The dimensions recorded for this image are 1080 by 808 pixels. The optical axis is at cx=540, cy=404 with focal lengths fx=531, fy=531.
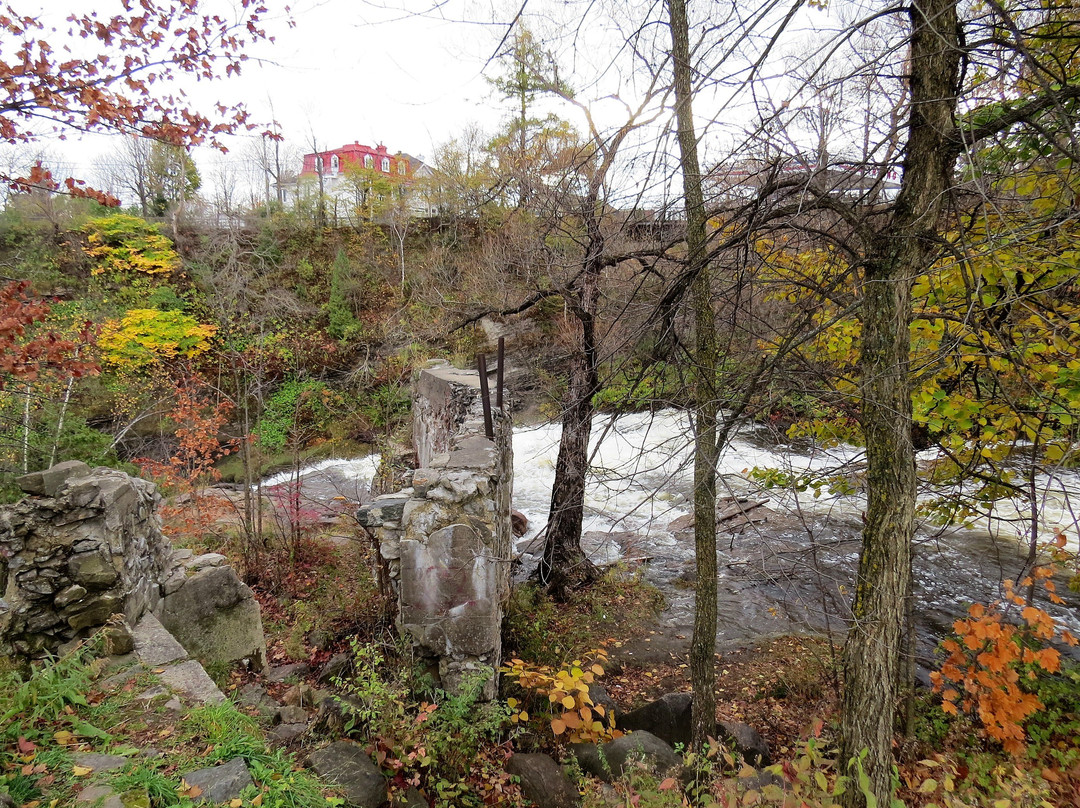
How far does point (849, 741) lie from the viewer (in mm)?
2787

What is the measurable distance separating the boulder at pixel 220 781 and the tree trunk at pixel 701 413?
3.02m

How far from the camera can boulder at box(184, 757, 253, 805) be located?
2340 millimetres

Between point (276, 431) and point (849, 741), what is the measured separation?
15539 mm

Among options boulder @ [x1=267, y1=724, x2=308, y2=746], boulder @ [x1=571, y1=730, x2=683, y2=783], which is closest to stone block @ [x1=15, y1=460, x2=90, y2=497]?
boulder @ [x1=267, y1=724, x2=308, y2=746]

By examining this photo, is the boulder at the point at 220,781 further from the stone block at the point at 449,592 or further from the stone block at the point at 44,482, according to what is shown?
the stone block at the point at 44,482

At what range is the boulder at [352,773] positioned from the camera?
122 inches

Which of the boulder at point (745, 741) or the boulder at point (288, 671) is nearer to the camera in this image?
the boulder at point (745, 741)

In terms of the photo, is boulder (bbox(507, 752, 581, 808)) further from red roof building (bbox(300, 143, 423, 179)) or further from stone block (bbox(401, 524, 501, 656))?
red roof building (bbox(300, 143, 423, 179))

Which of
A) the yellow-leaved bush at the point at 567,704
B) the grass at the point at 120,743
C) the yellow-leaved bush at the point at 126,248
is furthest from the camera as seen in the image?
the yellow-leaved bush at the point at 126,248

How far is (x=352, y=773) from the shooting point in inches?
126

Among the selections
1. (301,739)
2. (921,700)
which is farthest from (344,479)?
(921,700)

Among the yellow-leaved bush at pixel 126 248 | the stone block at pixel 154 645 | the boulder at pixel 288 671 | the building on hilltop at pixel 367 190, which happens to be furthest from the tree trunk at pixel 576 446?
the yellow-leaved bush at pixel 126 248

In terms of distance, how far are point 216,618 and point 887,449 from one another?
18.4 feet

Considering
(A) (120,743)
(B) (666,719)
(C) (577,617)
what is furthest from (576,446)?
(A) (120,743)
